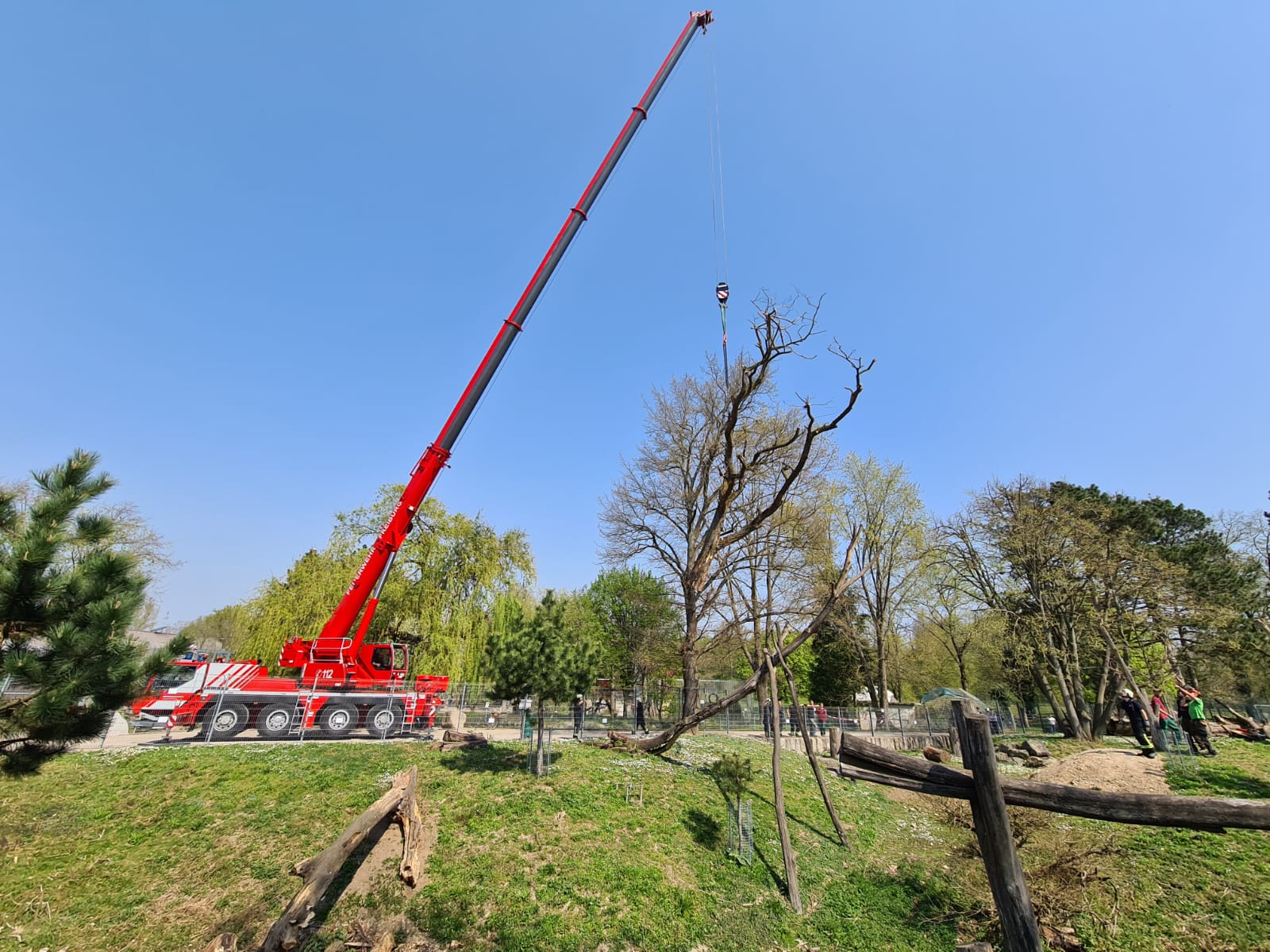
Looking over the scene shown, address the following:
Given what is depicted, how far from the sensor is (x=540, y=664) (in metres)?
12.3

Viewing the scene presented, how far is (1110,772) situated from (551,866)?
14.8 meters

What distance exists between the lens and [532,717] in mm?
16078

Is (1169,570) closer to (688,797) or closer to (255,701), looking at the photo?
(688,797)

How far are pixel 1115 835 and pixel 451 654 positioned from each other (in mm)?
20957

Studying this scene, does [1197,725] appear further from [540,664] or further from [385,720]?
[385,720]

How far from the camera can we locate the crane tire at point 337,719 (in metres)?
14.9

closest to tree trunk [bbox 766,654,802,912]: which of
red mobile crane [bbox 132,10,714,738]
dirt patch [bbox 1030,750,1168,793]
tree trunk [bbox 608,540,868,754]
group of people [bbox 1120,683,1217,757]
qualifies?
tree trunk [bbox 608,540,868,754]

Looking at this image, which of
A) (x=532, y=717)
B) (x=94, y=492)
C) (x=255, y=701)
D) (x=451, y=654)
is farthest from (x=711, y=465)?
(x=94, y=492)

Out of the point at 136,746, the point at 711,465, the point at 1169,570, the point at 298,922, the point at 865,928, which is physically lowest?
the point at 865,928

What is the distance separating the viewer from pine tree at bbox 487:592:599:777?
12.3m

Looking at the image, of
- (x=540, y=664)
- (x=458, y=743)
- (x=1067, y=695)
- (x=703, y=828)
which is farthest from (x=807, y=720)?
(x=540, y=664)

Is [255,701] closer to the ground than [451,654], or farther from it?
closer to the ground

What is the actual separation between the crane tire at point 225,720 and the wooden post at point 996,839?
56.8ft

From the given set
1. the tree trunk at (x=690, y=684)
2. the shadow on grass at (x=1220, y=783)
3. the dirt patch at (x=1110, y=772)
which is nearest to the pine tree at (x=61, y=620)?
the tree trunk at (x=690, y=684)
